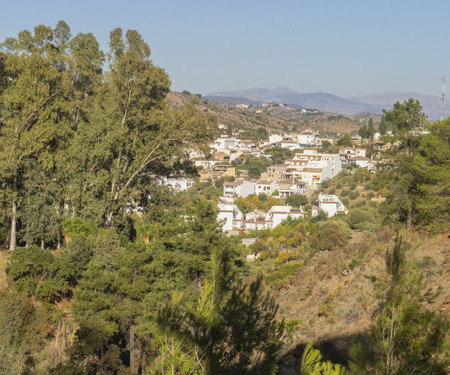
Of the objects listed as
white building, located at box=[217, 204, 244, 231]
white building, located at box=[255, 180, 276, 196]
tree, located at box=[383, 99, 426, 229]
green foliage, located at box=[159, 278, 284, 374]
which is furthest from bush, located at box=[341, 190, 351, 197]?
green foliage, located at box=[159, 278, 284, 374]

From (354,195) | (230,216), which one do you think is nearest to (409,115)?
(230,216)

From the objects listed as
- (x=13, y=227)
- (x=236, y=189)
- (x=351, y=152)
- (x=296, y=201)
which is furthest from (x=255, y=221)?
(x=13, y=227)

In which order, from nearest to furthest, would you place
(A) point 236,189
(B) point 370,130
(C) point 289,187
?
(A) point 236,189 → (C) point 289,187 → (B) point 370,130

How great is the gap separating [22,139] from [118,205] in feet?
13.4

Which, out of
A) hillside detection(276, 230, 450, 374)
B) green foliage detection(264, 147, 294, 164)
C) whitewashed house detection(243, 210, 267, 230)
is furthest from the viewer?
green foliage detection(264, 147, 294, 164)

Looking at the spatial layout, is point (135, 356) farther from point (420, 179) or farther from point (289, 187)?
point (289, 187)

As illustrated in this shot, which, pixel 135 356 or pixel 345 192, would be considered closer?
pixel 135 356

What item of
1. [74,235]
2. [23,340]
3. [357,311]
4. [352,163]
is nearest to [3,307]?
[23,340]

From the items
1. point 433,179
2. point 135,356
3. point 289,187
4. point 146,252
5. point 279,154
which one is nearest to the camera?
point 135,356

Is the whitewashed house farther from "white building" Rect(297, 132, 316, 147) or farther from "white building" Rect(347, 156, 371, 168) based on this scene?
"white building" Rect(297, 132, 316, 147)

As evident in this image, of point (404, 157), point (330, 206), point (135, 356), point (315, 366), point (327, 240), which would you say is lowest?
point (330, 206)

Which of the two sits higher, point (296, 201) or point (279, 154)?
point (279, 154)

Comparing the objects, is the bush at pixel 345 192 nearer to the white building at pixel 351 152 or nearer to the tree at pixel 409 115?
the white building at pixel 351 152

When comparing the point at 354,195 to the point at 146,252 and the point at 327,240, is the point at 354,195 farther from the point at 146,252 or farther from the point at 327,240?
the point at 146,252
